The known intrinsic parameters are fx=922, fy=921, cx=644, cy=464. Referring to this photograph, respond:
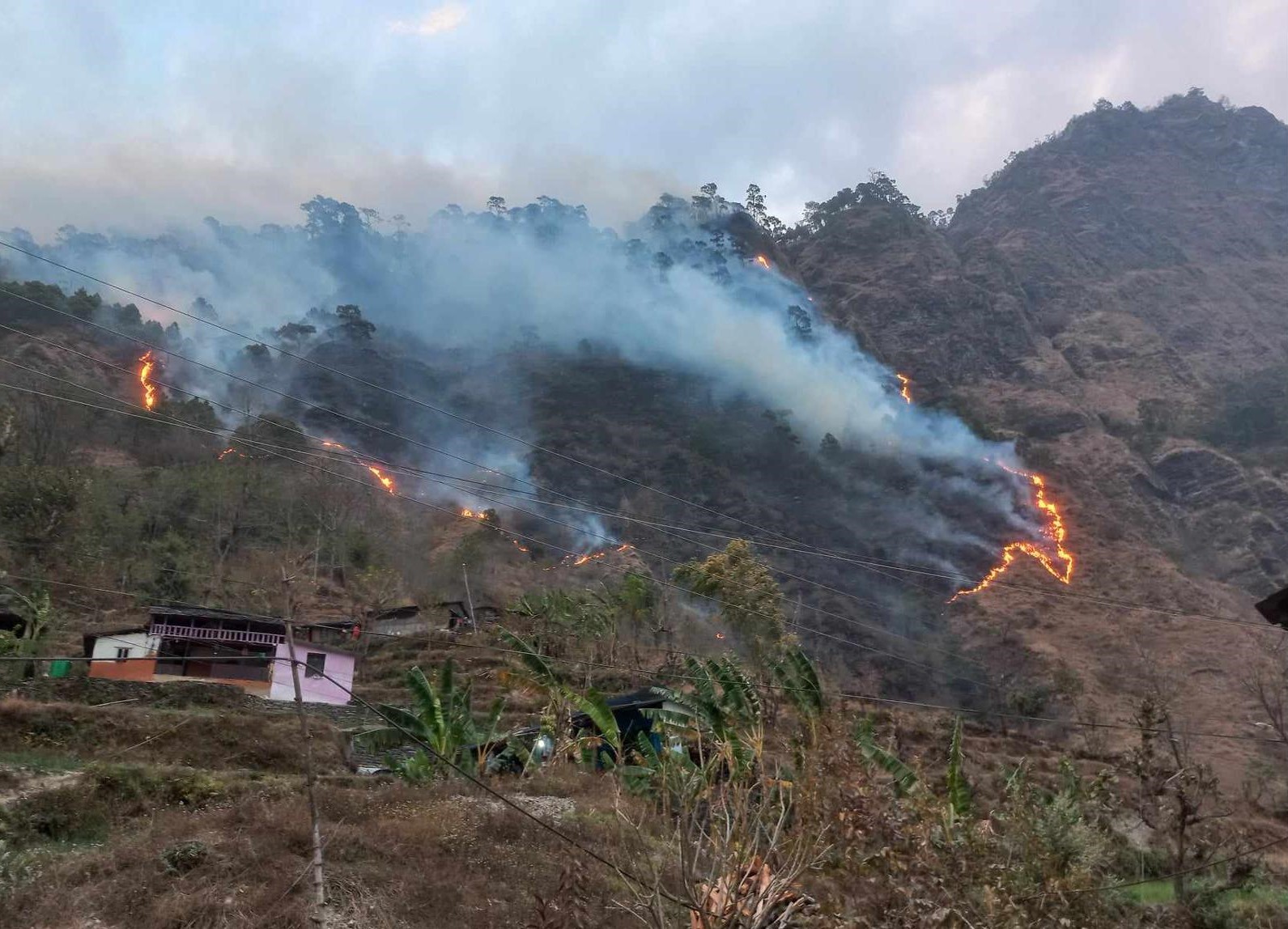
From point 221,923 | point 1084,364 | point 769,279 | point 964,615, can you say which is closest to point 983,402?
point 1084,364

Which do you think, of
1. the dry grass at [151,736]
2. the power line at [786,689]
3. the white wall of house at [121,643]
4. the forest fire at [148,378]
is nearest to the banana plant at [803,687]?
the power line at [786,689]

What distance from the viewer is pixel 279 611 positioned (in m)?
49.3

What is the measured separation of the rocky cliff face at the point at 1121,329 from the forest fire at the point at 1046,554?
1518 millimetres

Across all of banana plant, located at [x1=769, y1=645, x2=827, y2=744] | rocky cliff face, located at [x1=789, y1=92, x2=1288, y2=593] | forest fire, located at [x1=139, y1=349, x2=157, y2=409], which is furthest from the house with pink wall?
rocky cliff face, located at [x1=789, y1=92, x2=1288, y2=593]

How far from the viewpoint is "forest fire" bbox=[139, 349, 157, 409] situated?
81.7m

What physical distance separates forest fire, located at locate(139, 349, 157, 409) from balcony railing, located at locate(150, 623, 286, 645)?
47293 millimetres

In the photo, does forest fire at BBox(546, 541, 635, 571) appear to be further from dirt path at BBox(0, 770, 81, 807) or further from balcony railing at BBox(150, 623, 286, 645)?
dirt path at BBox(0, 770, 81, 807)

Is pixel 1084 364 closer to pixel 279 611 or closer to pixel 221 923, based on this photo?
pixel 279 611

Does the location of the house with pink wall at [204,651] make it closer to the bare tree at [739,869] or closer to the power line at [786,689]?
the power line at [786,689]

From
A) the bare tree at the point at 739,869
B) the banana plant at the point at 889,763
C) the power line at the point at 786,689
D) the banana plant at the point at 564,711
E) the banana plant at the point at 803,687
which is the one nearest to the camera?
the bare tree at the point at 739,869

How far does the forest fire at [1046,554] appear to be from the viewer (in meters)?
73.9

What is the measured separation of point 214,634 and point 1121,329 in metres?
113

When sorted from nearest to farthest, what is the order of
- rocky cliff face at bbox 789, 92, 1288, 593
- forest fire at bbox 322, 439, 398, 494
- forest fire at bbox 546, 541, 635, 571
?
forest fire at bbox 546, 541, 635, 571 → forest fire at bbox 322, 439, 398, 494 → rocky cliff face at bbox 789, 92, 1288, 593

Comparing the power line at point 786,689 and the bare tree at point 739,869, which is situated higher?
the power line at point 786,689
